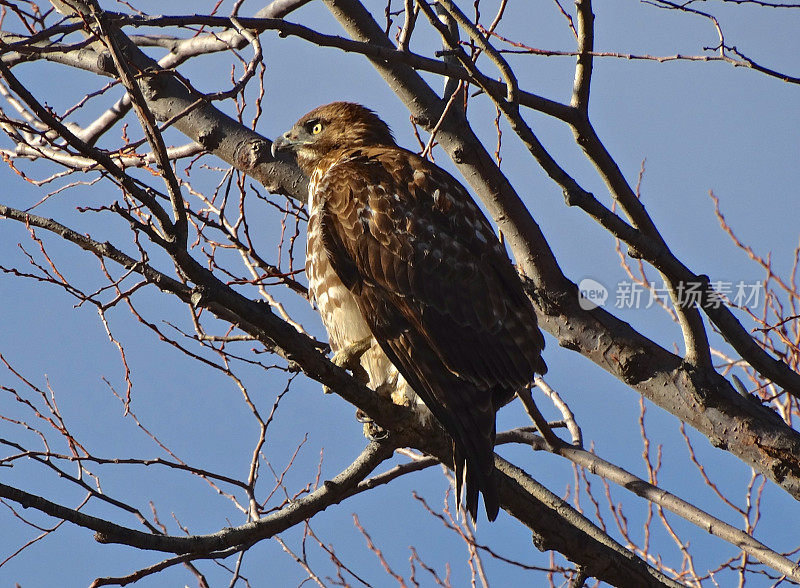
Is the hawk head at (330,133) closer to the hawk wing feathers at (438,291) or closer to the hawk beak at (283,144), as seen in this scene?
the hawk beak at (283,144)

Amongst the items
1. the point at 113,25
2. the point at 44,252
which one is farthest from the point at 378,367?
the point at 44,252

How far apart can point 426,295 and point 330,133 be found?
172 cm

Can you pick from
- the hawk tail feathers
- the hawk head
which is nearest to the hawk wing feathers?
the hawk tail feathers

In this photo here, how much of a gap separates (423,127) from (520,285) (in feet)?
3.32

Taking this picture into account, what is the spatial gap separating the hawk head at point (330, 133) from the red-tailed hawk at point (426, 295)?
0.65m

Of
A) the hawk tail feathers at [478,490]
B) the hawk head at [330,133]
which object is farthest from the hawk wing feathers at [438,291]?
the hawk head at [330,133]

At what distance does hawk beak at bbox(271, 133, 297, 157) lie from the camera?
5199 mm

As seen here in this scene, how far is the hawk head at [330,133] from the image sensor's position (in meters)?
5.20

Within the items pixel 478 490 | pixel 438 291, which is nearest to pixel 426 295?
pixel 438 291

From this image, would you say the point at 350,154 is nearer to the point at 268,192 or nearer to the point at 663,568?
the point at 268,192

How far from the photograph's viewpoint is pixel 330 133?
5270 millimetres

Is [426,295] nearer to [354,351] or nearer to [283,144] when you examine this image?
[354,351]

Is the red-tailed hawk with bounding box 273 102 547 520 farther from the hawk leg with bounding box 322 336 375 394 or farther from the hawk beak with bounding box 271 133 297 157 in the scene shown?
the hawk beak with bounding box 271 133 297 157

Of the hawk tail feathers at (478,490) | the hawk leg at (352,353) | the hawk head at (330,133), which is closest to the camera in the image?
the hawk tail feathers at (478,490)
